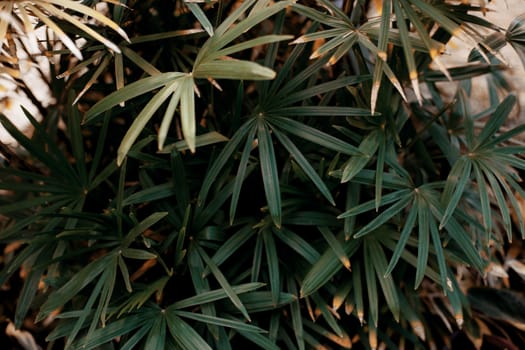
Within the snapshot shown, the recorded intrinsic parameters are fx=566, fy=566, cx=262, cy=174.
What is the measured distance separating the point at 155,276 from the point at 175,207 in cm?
22

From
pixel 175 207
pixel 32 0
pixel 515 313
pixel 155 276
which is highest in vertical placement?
pixel 32 0

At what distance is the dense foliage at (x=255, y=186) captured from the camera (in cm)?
99

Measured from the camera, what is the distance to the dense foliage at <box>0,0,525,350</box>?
3.26 feet

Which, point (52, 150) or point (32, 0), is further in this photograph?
point (52, 150)

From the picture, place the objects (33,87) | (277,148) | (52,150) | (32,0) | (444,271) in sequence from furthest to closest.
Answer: (33,87) → (277,148) → (52,150) → (444,271) → (32,0)

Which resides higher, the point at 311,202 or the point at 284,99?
the point at 284,99

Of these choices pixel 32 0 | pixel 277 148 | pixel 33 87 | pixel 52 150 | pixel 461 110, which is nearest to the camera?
pixel 32 0

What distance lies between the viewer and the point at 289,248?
124 centimetres

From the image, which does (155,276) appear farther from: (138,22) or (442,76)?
(442,76)

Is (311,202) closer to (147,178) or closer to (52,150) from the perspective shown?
(147,178)

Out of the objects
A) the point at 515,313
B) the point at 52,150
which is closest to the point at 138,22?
the point at 52,150

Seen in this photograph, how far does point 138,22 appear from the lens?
127 centimetres

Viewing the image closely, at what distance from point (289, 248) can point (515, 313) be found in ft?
2.09

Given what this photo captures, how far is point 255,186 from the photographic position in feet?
4.15
